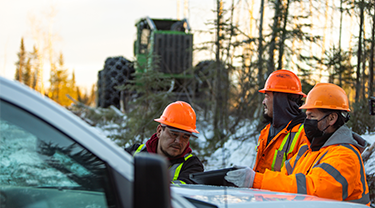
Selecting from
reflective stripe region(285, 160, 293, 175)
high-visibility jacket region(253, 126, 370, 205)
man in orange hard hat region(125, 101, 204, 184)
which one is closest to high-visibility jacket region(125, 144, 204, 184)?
man in orange hard hat region(125, 101, 204, 184)

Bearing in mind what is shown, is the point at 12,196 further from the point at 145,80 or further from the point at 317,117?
the point at 145,80

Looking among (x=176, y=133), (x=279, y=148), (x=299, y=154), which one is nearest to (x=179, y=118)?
(x=176, y=133)

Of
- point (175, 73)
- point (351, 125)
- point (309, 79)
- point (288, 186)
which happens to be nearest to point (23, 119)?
point (288, 186)

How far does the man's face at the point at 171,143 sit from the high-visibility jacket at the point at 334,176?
872 millimetres

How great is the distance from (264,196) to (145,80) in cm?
609

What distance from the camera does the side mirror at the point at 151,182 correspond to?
909 mm

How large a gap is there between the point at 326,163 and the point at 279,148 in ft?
3.44

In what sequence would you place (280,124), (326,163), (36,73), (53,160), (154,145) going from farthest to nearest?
(36,73), (280,124), (154,145), (326,163), (53,160)

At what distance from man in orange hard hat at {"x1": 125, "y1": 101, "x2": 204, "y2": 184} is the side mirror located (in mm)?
1938

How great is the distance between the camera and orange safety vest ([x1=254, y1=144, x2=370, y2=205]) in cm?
232

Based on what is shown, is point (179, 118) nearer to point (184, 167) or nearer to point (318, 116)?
point (184, 167)

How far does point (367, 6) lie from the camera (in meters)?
7.31

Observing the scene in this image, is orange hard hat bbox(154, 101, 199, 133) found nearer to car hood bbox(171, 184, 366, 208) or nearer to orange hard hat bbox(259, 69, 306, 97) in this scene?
orange hard hat bbox(259, 69, 306, 97)

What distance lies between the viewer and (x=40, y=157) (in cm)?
117
